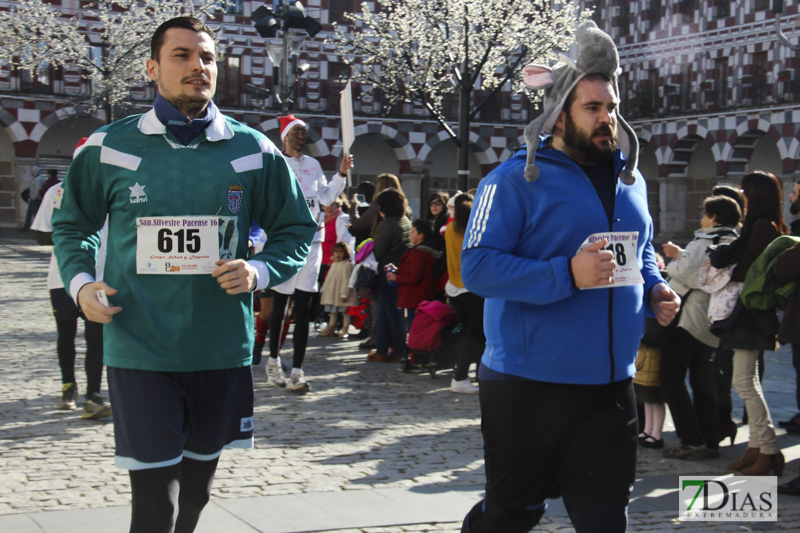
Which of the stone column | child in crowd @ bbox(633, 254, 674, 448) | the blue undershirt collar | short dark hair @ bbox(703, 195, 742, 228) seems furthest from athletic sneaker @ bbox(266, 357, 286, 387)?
the stone column

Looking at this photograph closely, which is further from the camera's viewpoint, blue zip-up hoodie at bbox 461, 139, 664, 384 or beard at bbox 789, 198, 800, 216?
beard at bbox 789, 198, 800, 216

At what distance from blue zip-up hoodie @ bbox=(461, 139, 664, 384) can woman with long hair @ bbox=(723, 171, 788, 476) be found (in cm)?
331

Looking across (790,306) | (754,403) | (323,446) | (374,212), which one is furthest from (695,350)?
(374,212)

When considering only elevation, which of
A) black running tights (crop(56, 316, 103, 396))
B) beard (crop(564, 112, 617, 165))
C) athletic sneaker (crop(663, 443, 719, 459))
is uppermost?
beard (crop(564, 112, 617, 165))

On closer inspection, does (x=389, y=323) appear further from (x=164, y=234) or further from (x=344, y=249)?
(x=164, y=234)

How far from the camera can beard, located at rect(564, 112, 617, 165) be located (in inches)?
Result: 144

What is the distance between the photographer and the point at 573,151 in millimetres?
3750

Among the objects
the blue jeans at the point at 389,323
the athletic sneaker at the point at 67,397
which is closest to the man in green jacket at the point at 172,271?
the athletic sneaker at the point at 67,397

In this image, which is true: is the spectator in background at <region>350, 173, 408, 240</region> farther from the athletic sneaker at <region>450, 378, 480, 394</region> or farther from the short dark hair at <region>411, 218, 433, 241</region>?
the athletic sneaker at <region>450, 378, 480, 394</region>

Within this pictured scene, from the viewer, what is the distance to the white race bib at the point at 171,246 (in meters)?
3.63

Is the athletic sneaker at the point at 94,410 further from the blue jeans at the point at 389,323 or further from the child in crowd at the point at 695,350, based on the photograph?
the blue jeans at the point at 389,323

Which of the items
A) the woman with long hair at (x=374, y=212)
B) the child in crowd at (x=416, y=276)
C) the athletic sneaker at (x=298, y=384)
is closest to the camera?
the athletic sneaker at (x=298, y=384)

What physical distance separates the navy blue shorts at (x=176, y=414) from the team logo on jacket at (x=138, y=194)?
581 mm

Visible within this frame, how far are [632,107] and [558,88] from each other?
42837 millimetres
